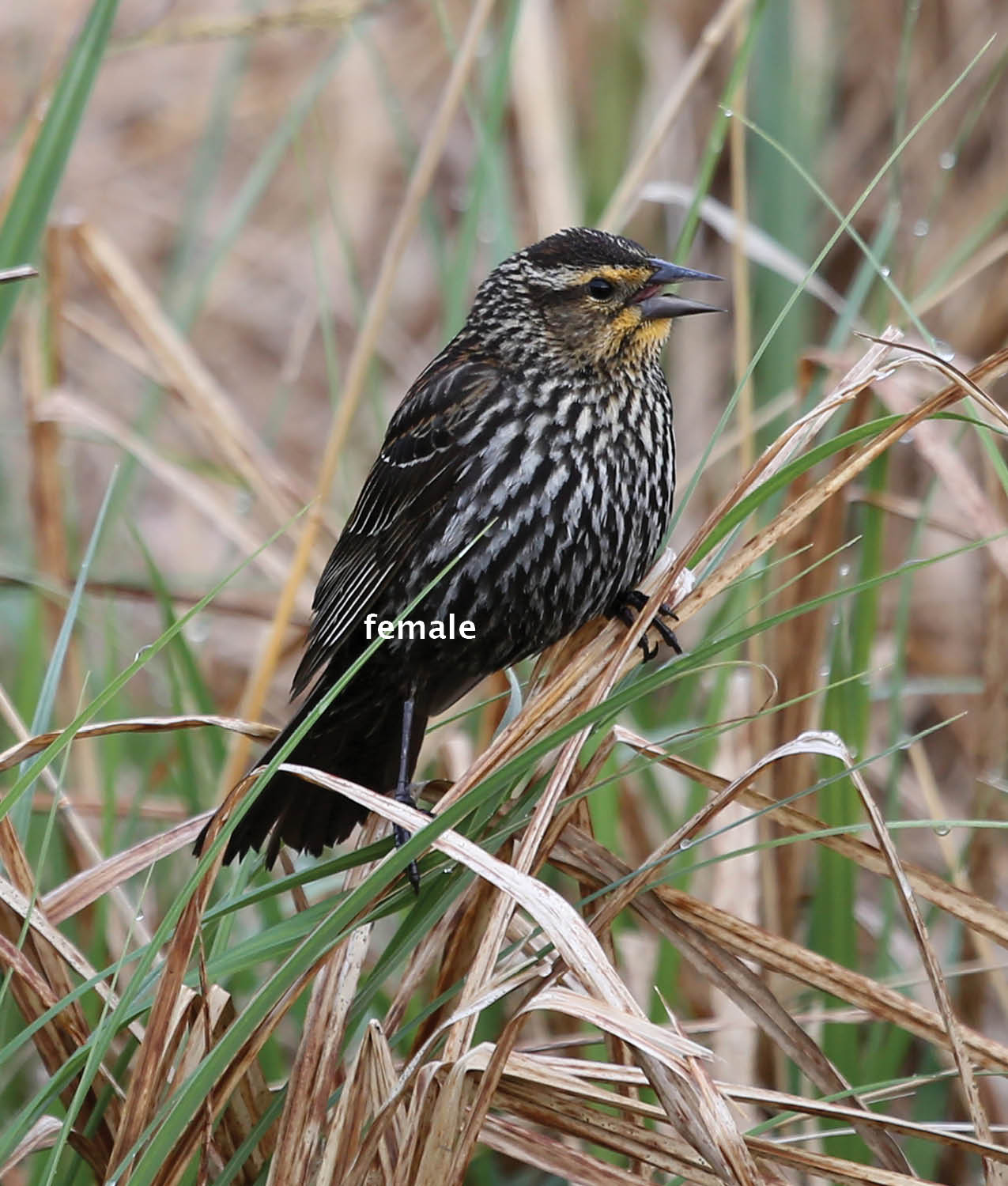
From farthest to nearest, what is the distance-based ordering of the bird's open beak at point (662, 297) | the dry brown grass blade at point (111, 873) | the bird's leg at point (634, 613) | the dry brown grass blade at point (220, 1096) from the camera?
the bird's open beak at point (662, 297) → the bird's leg at point (634, 613) → the dry brown grass blade at point (111, 873) → the dry brown grass blade at point (220, 1096)

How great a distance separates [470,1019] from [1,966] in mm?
573

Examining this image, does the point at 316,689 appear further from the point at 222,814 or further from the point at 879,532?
the point at 879,532

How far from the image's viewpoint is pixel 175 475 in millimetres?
3021

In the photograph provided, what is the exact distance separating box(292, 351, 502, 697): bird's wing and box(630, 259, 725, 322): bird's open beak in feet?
0.83

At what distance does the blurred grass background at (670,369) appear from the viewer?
2.42 m

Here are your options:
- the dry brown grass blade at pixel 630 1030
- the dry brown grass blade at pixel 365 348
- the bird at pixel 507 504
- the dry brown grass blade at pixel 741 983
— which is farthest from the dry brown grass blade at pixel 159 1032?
the dry brown grass blade at pixel 365 348

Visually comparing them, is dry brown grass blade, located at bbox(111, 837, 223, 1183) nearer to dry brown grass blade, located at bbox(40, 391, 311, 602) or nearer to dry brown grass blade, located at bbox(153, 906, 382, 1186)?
dry brown grass blade, located at bbox(153, 906, 382, 1186)

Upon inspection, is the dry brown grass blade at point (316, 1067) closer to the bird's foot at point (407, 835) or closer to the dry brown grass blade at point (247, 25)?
the bird's foot at point (407, 835)

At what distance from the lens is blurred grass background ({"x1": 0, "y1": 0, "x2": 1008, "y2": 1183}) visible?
2422 millimetres

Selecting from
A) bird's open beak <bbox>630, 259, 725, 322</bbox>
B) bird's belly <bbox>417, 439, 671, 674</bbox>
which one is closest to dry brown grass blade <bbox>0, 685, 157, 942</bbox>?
bird's belly <bbox>417, 439, 671, 674</bbox>

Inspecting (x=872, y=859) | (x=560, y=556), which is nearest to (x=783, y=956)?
(x=872, y=859)

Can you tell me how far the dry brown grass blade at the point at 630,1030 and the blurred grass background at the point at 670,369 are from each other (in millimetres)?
221

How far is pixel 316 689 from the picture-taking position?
2.28 meters

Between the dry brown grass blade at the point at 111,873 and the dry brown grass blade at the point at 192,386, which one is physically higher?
the dry brown grass blade at the point at 192,386
